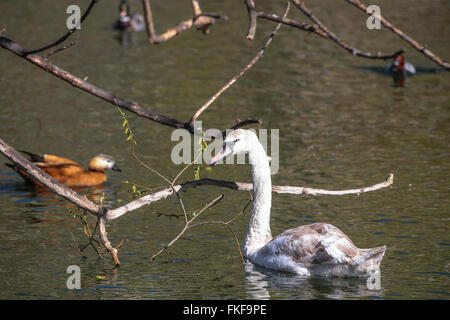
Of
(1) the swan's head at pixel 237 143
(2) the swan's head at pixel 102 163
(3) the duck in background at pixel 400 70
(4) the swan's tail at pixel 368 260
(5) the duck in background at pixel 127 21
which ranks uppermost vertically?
(5) the duck in background at pixel 127 21

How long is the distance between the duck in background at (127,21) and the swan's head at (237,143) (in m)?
18.7

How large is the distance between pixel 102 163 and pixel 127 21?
563 inches

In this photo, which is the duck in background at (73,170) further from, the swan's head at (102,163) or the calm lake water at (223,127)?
the calm lake water at (223,127)

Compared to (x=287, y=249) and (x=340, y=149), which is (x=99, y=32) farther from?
(x=287, y=249)

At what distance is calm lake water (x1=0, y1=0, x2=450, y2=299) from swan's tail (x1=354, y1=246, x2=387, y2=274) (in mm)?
210

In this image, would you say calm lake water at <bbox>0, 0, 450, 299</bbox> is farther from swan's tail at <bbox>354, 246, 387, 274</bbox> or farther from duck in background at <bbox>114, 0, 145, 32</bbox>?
duck in background at <bbox>114, 0, 145, 32</bbox>

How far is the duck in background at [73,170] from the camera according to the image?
45.8ft

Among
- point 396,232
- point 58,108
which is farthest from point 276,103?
point 396,232

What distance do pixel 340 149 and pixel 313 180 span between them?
234 centimetres

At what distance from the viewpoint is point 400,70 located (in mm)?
22609

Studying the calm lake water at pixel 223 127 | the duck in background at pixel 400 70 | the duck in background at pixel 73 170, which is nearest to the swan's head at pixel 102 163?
the duck in background at pixel 73 170

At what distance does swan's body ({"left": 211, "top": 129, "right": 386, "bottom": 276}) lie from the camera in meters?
9.31

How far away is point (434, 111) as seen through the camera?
1866 centimetres

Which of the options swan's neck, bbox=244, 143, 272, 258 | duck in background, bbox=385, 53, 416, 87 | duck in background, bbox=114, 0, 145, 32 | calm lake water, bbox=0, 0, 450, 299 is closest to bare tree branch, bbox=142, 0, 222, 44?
swan's neck, bbox=244, 143, 272, 258
